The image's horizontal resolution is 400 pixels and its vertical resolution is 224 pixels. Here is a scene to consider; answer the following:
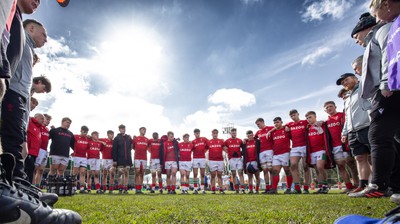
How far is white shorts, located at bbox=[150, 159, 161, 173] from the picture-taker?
40.1 ft

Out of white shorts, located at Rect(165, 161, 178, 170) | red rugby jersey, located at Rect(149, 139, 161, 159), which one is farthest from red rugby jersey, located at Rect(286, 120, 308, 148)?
red rugby jersey, located at Rect(149, 139, 161, 159)

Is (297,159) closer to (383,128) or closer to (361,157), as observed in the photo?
(361,157)

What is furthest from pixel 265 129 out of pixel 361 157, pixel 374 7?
pixel 374 7

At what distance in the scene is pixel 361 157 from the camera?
17.1ft

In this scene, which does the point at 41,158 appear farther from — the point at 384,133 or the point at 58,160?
the point at 384,133

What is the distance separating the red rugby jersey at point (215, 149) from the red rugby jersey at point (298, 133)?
3889 millimetres

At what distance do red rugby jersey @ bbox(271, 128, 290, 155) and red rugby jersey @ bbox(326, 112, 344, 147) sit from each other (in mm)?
1712

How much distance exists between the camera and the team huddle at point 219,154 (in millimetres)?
8547

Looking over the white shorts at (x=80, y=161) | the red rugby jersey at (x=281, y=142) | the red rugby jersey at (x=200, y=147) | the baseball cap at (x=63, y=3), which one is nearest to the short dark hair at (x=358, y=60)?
the red rugby jersey at (x=281, y=142)

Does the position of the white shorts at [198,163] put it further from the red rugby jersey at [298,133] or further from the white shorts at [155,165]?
the red rugby jersey at [298,133]

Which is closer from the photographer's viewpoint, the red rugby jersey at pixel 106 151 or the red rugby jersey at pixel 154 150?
the red rugby jersey at pixel 154 150

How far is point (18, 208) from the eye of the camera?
1282mm

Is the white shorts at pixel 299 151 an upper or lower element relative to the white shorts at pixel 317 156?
upper

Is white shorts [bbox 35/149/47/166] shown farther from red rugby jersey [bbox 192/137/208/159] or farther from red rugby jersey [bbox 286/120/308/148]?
red rugby jersey [bbox 286/120/308/148]
